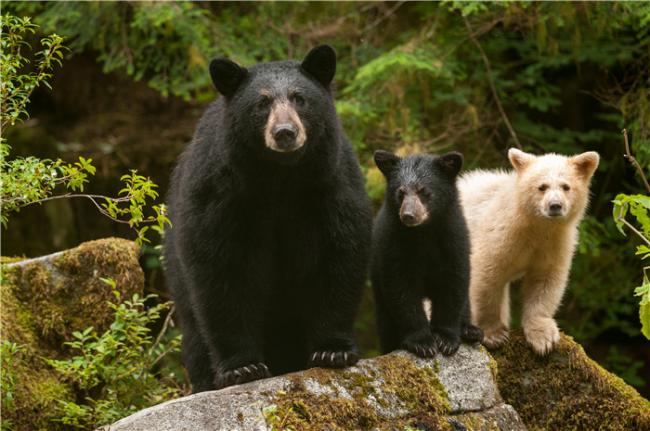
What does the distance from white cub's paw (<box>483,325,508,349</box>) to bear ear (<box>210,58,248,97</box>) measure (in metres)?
2.41

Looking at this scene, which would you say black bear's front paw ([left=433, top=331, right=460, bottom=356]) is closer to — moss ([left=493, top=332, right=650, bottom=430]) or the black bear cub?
the black bear cub

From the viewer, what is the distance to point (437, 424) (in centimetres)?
495

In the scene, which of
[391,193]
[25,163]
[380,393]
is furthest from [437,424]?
[25,163]

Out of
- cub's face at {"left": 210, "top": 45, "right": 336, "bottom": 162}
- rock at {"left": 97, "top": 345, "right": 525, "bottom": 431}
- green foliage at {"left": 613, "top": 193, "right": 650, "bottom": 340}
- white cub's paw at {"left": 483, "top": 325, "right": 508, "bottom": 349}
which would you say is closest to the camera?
rock at {"left": 97, "top": 345, "right": 525, "bottom": 431}

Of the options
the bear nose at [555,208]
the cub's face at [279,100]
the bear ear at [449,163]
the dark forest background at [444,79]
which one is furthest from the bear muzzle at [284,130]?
the dark forest background at [444,79]

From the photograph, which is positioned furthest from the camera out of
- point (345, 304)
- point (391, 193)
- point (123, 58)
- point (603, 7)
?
point (123, 58)

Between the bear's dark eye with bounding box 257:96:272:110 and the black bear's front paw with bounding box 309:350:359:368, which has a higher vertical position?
the bear's dark eye with bounding box 257:96:272:110

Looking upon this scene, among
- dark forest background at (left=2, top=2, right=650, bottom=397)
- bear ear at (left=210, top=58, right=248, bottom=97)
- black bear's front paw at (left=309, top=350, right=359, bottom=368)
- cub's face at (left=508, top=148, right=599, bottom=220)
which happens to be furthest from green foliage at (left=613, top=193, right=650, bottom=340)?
dark forest background at (left=2, top=2, right=650, bottom=397)

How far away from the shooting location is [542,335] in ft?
19.2

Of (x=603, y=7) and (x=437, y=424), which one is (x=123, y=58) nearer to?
(x=603, y=7)

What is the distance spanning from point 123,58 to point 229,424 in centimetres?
612

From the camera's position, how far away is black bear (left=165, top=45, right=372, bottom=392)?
16.7 feet

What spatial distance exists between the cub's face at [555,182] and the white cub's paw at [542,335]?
29.3 inches

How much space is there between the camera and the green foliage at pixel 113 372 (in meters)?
5.86
